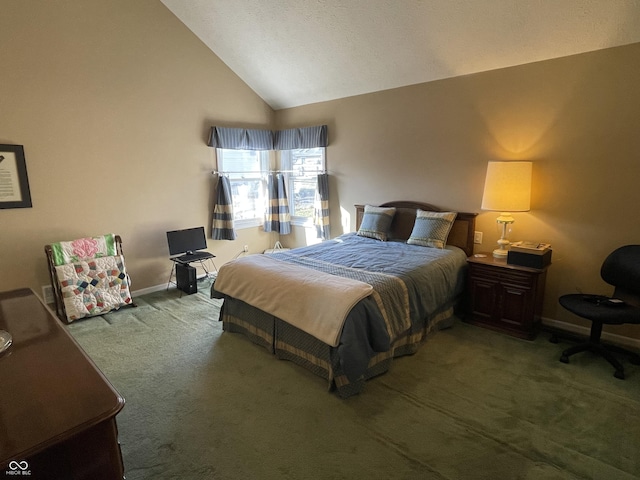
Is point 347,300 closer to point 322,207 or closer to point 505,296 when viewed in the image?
point 505,296

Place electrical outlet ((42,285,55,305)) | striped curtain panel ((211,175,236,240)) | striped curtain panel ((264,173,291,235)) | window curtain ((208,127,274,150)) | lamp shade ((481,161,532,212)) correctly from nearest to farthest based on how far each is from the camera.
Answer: lamp shade ((481,161,532,212))
electrical outlet ((42,285,55,305))
window curtain ((208,127,274,150))
striped curtain panel ((211,175,236,240))
striped curtain panel ((264,173,291,235))

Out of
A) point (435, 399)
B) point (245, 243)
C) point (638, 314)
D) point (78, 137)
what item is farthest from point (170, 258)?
point (638, 314)

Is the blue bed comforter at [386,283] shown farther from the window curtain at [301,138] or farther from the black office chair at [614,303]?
the window curtain at [301,138]

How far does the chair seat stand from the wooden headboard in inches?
43.5

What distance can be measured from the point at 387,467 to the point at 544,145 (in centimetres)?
295

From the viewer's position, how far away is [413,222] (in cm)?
416

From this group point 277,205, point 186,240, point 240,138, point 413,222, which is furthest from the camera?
point 277,205

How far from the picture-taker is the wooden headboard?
3.77 metres

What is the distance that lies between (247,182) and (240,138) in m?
0.67

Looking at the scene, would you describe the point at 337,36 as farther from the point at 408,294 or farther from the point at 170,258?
the point at 170,258

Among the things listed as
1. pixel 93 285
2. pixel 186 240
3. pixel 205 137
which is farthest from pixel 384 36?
pixel 93 285

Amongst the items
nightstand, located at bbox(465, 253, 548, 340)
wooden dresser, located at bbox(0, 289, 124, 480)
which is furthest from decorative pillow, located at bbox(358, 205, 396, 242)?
wooden dresser, located at bbox(0, 289, 124, 480)

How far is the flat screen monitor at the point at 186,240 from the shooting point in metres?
4.35

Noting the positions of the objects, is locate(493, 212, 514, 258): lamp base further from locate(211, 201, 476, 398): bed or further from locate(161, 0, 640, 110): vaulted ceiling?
locate(161, 0, 640, 110): vaulted ceiling
